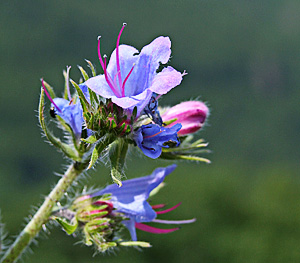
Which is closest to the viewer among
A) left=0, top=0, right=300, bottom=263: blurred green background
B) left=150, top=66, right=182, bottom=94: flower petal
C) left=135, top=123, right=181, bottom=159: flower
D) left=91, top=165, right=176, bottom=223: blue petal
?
left=150, top=66, right=182, bottom=94: flower petal

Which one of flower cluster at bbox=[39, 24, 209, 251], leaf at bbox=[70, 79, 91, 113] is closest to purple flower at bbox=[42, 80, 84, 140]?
flower cluster at bbox=[39, 24, 209, 251]

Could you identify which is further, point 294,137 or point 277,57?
point 277,57

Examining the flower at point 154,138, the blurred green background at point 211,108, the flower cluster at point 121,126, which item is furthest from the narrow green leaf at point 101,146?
the blurred green background at point 211,108

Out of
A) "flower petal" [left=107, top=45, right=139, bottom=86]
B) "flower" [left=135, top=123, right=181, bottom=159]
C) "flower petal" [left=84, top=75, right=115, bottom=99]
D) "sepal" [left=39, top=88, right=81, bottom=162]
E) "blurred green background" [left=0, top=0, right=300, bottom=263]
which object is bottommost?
"blurred green background" [left=0, top=0, right=300, bottom=263]

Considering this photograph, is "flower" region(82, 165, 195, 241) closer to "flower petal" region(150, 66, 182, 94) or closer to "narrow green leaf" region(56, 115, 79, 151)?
"narrow green leaf" region(56, 115, 79, 151)

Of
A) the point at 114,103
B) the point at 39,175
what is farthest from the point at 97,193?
the point at 39,175

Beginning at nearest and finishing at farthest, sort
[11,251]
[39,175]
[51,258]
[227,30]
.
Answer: [11,251] → [51,258] → [39,175] → [227,30]

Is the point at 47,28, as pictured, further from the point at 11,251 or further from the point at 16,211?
the point at 11,251

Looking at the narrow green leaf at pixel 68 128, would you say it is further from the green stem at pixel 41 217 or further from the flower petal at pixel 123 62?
the flower petal at pixel 123 62
